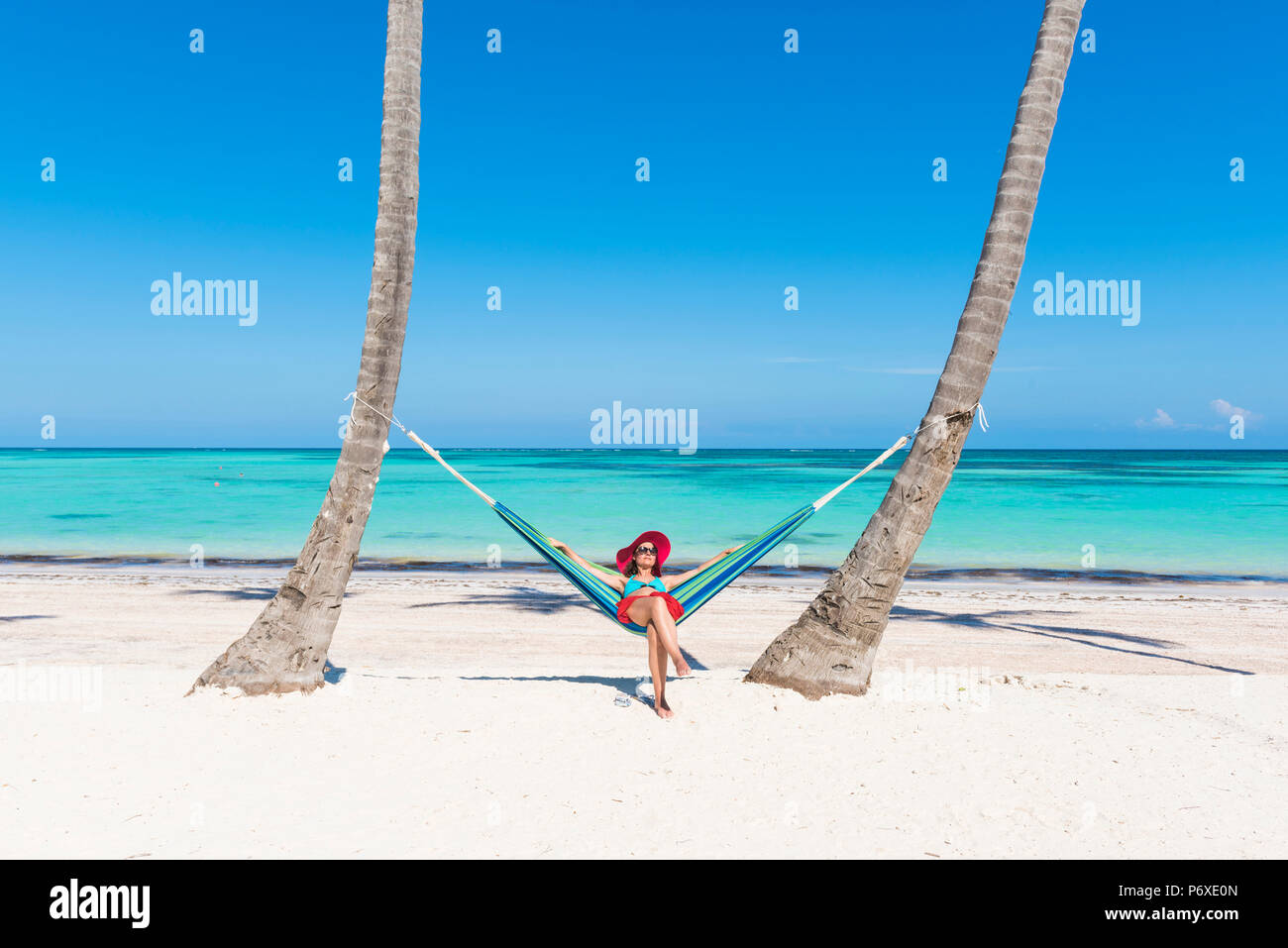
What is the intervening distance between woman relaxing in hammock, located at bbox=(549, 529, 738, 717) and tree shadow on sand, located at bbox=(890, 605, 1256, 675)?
2.48m

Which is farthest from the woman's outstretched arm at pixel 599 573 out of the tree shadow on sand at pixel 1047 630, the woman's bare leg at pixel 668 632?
the tree shadow on sand at pixel 1047 630

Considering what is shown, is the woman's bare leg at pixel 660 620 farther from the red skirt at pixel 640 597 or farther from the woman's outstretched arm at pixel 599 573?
the woman's outstretched arm at pixel 599 573

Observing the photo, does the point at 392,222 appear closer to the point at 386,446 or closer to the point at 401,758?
the point at 386,446

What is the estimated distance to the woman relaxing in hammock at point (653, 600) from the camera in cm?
374

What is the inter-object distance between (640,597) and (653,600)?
0.08m

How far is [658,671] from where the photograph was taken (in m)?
3.73

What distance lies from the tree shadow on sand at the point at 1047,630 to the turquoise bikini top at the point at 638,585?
253cm

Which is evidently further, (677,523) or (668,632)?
(677,523)

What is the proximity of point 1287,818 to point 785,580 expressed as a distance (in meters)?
7.25

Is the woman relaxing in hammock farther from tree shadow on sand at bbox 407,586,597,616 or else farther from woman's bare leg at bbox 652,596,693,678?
tree shadow on sand at bbox 407,586,597,616

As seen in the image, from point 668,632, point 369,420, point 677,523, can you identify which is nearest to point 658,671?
point 668,632

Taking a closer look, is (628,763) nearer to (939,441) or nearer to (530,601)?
(939,441)

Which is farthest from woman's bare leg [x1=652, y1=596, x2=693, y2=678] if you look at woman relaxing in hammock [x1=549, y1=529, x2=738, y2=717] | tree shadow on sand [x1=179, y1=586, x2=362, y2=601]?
tree shadow on sand [x1=179, y1=586, x2=362, y2=601]

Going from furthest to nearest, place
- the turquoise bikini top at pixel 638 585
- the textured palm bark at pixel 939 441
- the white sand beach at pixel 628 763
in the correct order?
the turquoise bikini top at pixel 638 585, the textured palm bark at pixel 939 441, the white sand beach at pixel 628 763
